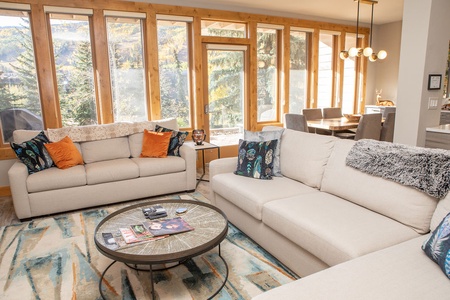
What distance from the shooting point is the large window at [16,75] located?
410 cm

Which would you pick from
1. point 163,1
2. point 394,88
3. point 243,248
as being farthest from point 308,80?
point 243,248

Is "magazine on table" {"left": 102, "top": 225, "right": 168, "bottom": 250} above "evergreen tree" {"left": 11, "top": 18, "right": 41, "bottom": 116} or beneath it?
beneath

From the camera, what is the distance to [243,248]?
268 cm

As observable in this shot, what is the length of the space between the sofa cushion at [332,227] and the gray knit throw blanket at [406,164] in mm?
287

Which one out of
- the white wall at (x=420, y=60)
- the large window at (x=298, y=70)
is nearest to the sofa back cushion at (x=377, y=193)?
the white wall at (x=420, y=60)

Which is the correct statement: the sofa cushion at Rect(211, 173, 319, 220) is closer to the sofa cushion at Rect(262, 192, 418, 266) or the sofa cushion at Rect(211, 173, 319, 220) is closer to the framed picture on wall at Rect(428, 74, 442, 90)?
the sofa cushion at Rect(262, 192, 418, 266)

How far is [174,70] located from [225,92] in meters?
1.00

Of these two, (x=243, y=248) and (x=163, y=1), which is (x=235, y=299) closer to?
(x=243, y=248)

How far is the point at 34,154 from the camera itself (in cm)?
352

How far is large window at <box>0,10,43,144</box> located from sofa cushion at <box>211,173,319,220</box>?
2.95 meters

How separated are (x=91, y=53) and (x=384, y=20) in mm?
5877

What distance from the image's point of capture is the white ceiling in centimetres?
509

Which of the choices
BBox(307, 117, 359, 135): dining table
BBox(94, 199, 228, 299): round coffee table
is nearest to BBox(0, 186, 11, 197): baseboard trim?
BBox(94, 199, 228, 299): round coffee table

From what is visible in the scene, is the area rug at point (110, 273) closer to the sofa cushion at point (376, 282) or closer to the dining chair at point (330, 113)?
the sofa cushion at point (376, 282)
